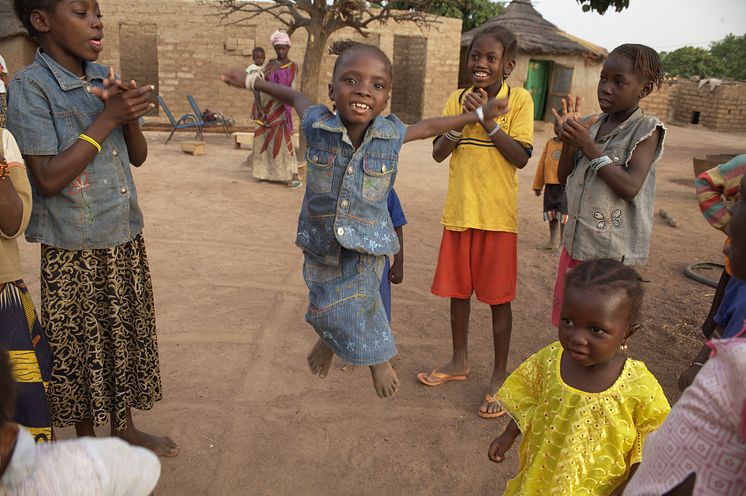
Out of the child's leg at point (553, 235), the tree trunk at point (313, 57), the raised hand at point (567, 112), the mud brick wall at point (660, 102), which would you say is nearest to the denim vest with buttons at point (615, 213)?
the raised hand at point (567, 112)

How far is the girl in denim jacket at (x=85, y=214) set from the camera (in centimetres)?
226

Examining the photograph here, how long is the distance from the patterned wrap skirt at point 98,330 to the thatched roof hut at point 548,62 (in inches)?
715

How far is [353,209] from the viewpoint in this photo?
2.29 metres

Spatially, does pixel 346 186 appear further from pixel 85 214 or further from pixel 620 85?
pixel 620 85

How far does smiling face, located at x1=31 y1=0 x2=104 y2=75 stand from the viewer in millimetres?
2258

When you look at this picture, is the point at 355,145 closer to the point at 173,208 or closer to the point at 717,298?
the point at 717,298

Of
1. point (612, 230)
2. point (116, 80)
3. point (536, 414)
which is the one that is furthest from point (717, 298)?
point (116, 80)

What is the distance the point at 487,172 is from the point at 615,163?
2.26ft

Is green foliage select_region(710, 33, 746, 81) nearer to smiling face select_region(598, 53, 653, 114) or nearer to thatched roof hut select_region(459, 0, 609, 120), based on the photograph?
thatched roof hut select_region(459, 0, 609, 120)

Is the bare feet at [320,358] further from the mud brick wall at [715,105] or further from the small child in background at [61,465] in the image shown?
the mud brick wall at [715,105]

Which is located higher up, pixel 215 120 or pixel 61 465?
pixel 61 465

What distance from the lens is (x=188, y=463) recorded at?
9.51ft

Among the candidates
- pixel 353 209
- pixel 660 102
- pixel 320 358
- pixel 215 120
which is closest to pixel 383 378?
pixel 320 358

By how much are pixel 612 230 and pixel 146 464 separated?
224 centimetres
